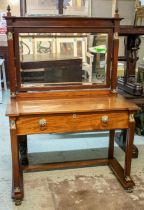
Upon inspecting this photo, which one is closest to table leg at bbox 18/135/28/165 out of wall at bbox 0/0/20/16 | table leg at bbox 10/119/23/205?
table leg at bbox 10/119/23/205

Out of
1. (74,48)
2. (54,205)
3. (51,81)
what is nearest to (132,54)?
(74,48)

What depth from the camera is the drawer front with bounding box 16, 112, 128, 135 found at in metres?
1.73

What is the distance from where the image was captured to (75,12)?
15.4ft

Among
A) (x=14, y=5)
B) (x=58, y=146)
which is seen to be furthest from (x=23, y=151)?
(x=14, y=5)

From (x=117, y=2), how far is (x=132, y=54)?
8.45ft

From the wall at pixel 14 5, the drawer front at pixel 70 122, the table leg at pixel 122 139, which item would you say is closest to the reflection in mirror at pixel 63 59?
the drawer front at pixel 70 122

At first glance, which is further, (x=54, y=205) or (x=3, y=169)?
(x=3, y=169)

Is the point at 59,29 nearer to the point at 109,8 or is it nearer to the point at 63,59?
the point at 63,59

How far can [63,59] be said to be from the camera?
7.01 feet

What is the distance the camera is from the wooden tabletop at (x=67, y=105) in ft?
5.73

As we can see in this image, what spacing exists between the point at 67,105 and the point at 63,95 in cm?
23

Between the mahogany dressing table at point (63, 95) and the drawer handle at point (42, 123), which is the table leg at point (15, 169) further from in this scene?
the drawer handle at point (42, 123)

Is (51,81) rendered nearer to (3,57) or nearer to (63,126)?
(63,126)

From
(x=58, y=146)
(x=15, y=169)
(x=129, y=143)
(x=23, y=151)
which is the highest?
(x=129, y=143)
